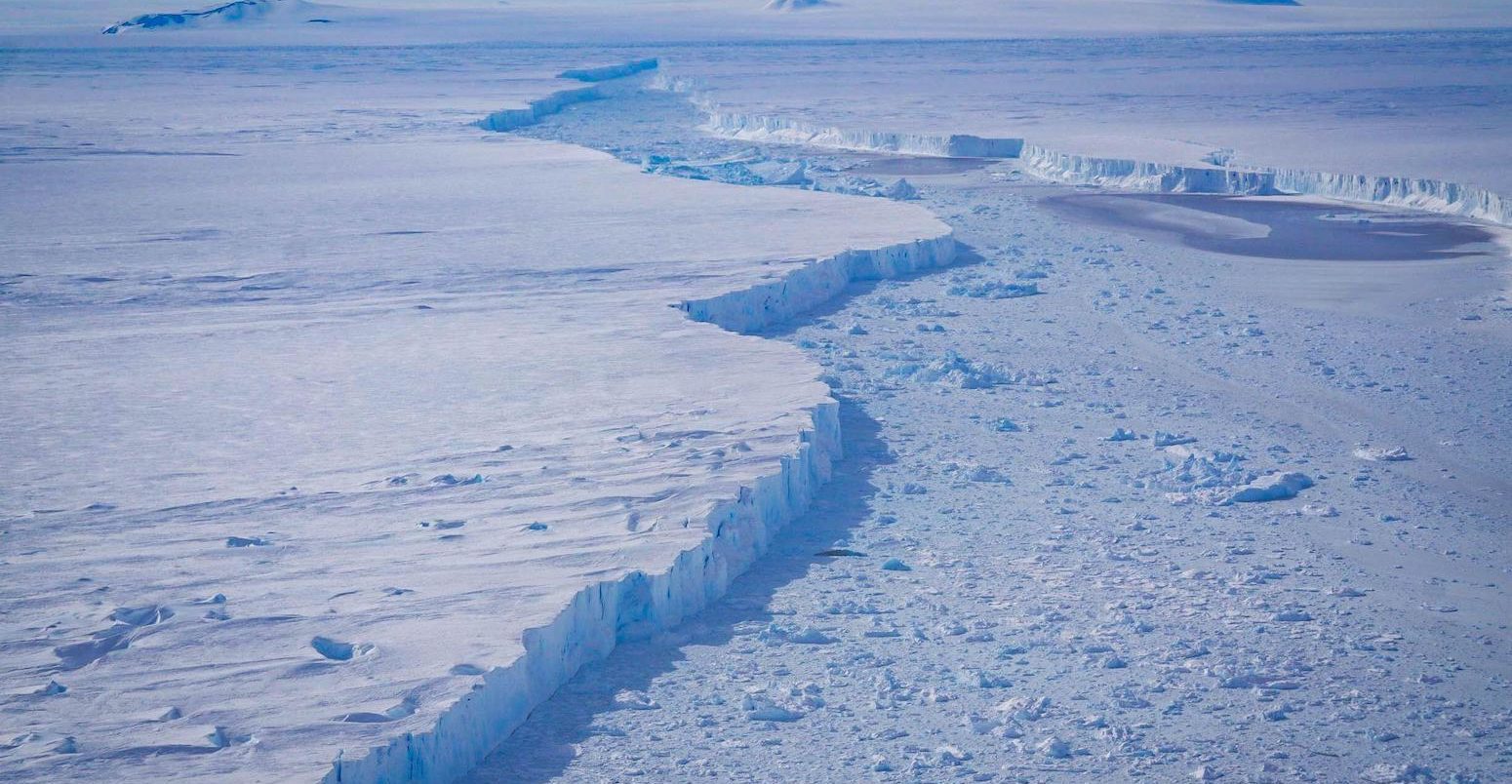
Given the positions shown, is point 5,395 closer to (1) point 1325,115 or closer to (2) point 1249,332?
(2) point 1249,332

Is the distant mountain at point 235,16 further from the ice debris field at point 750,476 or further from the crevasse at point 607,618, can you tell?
the crevasse at point 607,618

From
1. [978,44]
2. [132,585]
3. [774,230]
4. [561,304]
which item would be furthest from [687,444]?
[978,44]

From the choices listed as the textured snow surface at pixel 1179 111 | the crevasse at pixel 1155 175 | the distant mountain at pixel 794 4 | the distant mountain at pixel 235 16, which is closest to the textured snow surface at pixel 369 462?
the crevasse at pixel 1155 175

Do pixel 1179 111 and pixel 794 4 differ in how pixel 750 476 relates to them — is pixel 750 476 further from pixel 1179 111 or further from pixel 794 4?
pixel 794 4

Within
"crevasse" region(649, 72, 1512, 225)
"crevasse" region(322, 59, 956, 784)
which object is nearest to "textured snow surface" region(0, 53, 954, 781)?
"crevasse" region(322, 59, 956, 784)

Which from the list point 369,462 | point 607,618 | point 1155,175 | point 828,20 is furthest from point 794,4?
point 607,618

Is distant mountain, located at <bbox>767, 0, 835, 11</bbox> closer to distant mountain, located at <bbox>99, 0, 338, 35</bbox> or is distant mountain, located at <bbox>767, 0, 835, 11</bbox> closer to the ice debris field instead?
distant mountain, located at <bbox>99, 0, 338, 35</bbox>

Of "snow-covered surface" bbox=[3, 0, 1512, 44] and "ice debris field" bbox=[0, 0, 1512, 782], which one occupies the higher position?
"snow-covered surface" bbox=[3, 0, 1512, 44]
